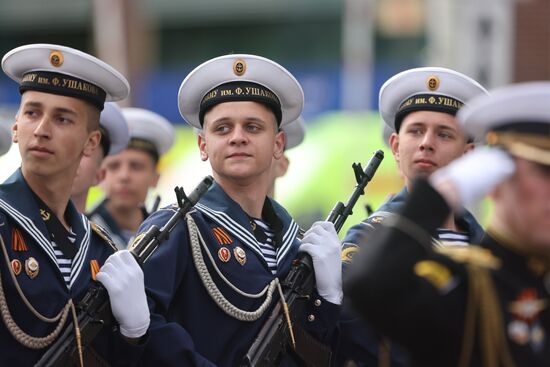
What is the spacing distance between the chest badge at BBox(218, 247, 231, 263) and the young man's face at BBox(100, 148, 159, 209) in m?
3.09

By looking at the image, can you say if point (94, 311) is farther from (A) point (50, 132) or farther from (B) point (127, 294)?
(A) point (50, 132)

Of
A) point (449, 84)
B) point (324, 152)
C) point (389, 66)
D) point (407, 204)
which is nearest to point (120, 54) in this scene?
point (389, 66)

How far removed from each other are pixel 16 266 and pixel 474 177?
214 cm

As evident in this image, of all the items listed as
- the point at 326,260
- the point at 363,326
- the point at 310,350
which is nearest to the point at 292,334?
the point at 310,350

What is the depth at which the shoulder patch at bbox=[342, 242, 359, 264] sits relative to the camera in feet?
19.4

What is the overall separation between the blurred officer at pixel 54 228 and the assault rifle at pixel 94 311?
5 centimetres

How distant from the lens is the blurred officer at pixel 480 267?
12.0 feet

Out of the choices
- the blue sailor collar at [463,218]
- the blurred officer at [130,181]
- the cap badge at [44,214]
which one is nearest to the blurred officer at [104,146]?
the blurred officer at [130,181]

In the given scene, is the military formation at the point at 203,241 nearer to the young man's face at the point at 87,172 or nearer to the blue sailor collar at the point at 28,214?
the blue sailor collar at the point at 28,214

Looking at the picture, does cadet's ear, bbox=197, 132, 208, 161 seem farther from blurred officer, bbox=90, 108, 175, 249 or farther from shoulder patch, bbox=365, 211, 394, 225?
blurred officer, bbox=90, 108, 175, 249

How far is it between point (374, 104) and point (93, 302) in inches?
637

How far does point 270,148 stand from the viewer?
19.0 feet

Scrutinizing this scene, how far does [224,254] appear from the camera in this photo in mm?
5469

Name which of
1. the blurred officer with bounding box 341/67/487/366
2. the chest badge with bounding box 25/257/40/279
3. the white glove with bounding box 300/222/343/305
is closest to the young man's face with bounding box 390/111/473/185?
the blurred officer with bounding box 341/67/487/366
